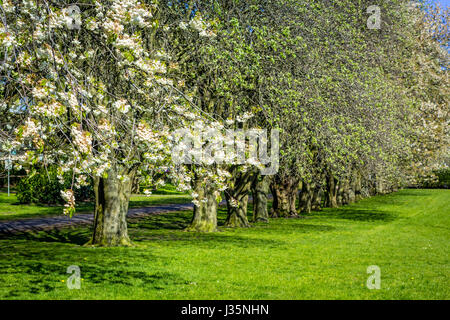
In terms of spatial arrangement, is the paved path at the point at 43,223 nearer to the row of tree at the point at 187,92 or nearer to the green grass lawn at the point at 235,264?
the green grass lawn at the point at 235,264

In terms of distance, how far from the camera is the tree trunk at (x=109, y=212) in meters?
14.7

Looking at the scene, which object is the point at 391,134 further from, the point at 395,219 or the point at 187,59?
the point at 187,59

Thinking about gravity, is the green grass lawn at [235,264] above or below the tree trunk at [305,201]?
below

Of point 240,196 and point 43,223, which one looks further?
point 43,223

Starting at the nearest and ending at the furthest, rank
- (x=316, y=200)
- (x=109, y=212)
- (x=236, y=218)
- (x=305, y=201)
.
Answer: (x=109, y=212), (x=236, y=218), (x=305, y=201), (x=316, y=200)

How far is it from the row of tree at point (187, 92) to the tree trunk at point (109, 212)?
0.03 m

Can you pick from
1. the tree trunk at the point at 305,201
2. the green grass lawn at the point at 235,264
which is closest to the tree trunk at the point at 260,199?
the green grass lawn at the point at 235,264

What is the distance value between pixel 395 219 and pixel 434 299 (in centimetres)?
1870

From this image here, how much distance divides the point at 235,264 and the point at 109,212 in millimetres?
4147

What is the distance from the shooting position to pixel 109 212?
14.7m

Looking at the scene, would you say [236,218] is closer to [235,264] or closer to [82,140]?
[235,264]

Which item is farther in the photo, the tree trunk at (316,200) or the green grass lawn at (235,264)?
the tree trunk at (316,200)

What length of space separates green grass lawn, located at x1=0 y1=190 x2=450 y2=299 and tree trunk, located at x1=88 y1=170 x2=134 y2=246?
0.59 m

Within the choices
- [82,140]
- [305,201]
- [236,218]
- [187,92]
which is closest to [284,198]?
[305,201]
